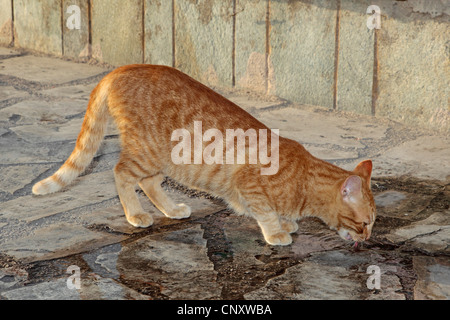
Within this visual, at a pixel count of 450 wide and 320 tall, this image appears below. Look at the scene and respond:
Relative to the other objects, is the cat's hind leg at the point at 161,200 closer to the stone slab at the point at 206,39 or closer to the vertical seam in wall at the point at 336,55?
the vertical seam in wall at the point at 336,55

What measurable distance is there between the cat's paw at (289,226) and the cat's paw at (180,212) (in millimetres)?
561

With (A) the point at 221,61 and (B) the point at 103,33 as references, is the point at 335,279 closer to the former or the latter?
(A) the point at 221,61

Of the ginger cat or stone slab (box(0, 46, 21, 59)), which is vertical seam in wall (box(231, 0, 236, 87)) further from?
stone slab (box(0, 46, 21, 59))

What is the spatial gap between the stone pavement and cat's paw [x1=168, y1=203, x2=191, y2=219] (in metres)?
0.05

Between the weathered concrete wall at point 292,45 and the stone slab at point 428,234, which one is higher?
the weathered concrete wall at point 292,45

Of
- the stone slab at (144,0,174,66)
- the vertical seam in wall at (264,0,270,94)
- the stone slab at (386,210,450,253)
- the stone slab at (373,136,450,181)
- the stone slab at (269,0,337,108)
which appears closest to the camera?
the stone slab at (386,210,450,253)

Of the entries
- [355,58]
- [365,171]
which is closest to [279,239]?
[365,171]

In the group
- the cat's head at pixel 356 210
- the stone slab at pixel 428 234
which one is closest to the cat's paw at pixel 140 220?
the cat's head at pixel 356 210

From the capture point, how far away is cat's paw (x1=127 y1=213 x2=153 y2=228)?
3.81 meters

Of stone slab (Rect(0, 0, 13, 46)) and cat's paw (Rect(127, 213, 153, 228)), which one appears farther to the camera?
stone slab (Rect(0, 0, 13, 46))

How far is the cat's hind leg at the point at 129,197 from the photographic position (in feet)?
12.6

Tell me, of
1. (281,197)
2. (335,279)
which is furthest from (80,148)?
(335,279)

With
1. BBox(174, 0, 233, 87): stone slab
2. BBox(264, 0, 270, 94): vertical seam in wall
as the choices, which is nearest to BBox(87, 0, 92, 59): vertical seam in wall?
BBox(174, 0, 233, 87): stone slab

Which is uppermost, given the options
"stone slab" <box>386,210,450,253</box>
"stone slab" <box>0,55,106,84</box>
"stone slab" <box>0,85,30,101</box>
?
"stone slab" <box>0,55,106,84</box>
